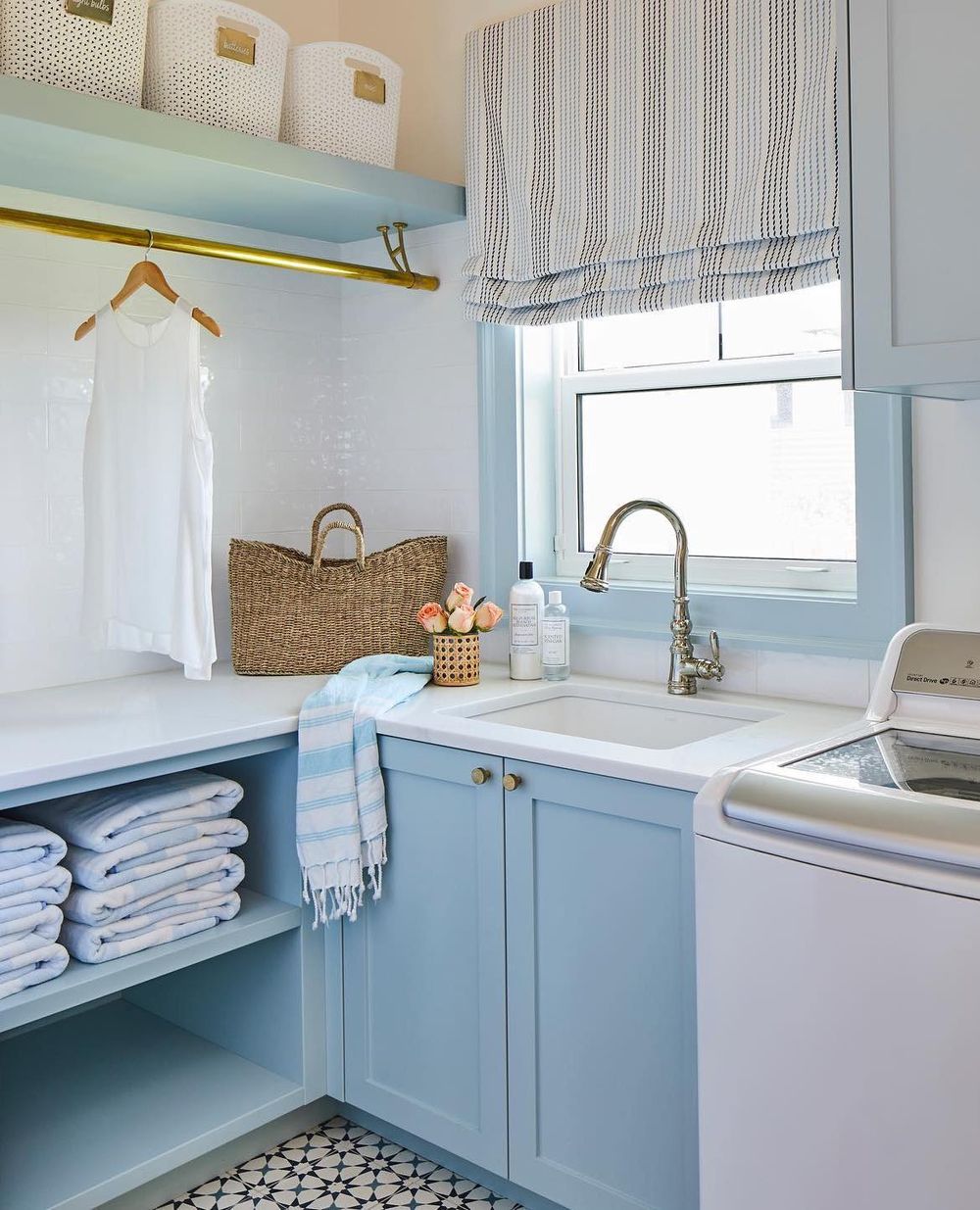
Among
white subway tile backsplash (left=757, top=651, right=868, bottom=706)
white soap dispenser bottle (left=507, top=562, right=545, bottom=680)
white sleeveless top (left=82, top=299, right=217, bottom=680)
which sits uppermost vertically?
white sleeveless top (left=82, top=299, right=217, bottom=680)

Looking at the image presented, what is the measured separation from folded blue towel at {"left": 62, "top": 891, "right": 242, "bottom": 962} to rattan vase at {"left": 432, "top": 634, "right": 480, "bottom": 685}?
2.00 ft

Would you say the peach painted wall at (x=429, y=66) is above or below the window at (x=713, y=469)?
above

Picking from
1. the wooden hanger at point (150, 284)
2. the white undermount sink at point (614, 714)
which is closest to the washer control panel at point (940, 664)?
the white undermount sink at point (614, 714)

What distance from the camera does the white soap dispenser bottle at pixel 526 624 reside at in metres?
2.54

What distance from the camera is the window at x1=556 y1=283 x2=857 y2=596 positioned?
2.32m

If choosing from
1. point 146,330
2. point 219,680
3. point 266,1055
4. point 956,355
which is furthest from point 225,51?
point 266,1055

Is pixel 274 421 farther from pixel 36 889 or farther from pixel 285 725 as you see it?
pixel 36 889

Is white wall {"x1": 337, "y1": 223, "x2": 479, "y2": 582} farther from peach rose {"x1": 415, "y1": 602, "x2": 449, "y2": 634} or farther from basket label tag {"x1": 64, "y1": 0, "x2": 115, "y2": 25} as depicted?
basket label tag {"x1": 64, "y1": 0, "x2": 115, "y2": 25}

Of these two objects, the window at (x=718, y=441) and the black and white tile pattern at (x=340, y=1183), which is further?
the window at (x=718, y=441)

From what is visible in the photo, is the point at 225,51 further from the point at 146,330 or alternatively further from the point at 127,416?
the point at 127,416

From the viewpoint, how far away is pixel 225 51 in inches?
88.7

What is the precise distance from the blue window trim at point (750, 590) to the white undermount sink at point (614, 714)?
6.0 inches

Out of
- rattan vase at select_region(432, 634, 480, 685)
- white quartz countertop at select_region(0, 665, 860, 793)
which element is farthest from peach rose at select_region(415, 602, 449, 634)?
white quartz countertop at select_region(0, 665, 860, 793)

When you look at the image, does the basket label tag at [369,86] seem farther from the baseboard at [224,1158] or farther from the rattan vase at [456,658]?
the baseboard at [224,1158]
